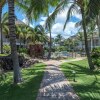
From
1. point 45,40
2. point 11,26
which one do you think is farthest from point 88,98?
point 45,40

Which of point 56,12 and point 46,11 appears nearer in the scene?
point 46,11

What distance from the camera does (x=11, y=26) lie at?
707 inches

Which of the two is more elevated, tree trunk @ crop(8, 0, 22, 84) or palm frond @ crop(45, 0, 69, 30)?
palm frond @ crop(45, 0, 69, 30)

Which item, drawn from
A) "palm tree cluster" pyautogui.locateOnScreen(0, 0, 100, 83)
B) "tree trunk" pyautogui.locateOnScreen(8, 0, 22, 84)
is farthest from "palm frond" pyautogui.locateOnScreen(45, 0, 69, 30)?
"tree trunk" pyautogui.locateOnScreen(8, 0, 22, 84)

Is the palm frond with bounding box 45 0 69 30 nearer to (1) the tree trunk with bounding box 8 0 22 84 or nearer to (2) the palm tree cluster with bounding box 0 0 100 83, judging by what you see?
(2) the palm tree cluster with bounding box 0 0 100 83

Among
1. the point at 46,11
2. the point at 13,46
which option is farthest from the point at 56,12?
the point at 13,46

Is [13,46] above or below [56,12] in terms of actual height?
below

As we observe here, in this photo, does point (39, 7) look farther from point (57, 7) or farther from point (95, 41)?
point (95, 41)

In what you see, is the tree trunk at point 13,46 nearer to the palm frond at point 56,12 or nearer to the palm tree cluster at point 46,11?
the palm tree cluster at point 46,11

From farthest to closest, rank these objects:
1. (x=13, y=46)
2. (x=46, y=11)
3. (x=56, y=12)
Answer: (x=56, y=12) < (x=46, y=11) < (x=13, y=46)

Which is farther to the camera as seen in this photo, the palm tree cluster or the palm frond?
the palm frond

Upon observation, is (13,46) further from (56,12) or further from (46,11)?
(56,12)

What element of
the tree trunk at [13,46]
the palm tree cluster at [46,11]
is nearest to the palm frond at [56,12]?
A: the palm tree cluster at [46,11]

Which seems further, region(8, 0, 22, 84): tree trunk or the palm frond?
the palm frond
